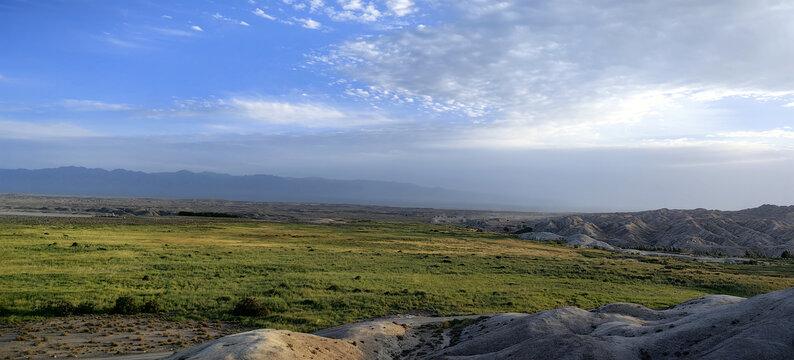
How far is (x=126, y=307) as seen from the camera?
2612cm

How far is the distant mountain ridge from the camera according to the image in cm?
8612

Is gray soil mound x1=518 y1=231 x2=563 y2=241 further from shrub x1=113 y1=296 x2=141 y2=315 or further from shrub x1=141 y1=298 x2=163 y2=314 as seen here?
shrub x1=113 y1=296 x2=141 y2=315

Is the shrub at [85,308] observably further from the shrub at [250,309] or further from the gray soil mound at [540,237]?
the gray soil mound at [540,237]

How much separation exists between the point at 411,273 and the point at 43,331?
30371 mm

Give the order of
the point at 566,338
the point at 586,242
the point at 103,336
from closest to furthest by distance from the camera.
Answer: the point at 566,338
the point at 103,336
the point at 586,242

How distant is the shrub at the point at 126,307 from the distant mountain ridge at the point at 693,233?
95.8 m

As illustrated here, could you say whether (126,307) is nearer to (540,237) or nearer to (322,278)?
(322,278)

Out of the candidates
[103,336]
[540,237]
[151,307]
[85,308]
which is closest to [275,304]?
[151,307]

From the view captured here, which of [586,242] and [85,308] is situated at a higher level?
[85,308]

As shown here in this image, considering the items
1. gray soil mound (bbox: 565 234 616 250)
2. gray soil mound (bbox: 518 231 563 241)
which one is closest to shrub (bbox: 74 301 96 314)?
gray soil mound (bbox: 565 234 616 250)

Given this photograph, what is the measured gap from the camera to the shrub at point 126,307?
85.5ft

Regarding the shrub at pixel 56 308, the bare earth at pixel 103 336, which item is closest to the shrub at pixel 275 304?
the bare earth at pixel 103 336

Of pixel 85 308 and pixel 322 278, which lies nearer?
pixel 85 308

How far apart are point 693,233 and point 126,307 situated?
112m
